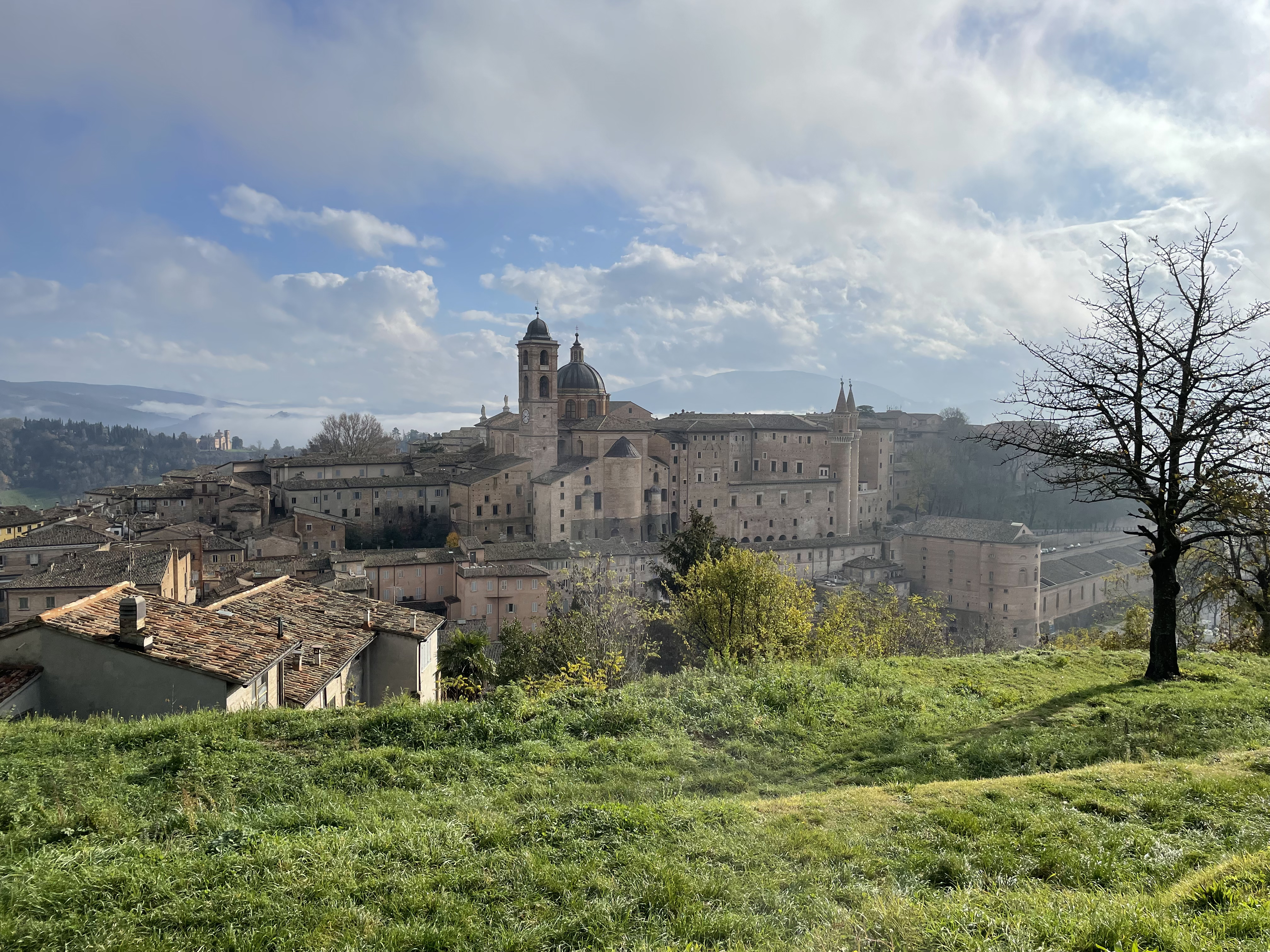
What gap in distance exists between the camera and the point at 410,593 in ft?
135

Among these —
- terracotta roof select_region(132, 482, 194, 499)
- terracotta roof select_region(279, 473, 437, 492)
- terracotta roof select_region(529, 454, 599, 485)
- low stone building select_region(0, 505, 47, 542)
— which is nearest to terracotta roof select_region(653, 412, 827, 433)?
terracotta roof select_region(529, 454, 599, 485)

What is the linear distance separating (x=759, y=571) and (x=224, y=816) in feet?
61.6

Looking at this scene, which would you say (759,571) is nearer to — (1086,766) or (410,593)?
(1086,766)

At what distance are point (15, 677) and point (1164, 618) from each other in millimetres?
14267

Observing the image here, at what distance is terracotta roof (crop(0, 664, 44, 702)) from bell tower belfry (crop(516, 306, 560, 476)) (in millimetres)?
48849

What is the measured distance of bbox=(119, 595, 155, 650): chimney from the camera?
9.16 m

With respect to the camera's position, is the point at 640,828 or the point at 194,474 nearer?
the point at 640,828

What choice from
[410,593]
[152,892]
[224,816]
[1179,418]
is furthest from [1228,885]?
[410,593]

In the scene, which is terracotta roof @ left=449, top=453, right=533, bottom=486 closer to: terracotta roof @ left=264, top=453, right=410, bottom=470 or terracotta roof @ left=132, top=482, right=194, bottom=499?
terracotta roof @ left=264, top=453, right=410, bottom=470

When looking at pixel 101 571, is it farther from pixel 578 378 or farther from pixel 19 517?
pixel 578 378

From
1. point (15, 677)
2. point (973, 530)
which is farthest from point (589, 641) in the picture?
point (973, 530)

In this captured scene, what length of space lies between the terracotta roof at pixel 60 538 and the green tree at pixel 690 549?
1148 inches

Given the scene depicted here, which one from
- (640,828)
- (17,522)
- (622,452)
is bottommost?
(17,522)

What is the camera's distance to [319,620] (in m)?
13.2
